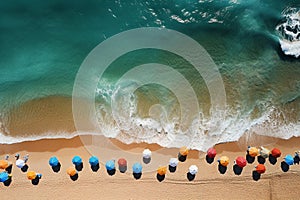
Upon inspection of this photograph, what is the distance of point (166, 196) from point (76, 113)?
3.31m

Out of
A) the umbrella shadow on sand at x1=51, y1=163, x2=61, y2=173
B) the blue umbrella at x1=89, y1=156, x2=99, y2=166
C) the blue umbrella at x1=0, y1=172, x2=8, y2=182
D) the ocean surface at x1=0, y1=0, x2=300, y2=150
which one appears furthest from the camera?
the ocean surface at x1=0, y1=0, x2=300, y2=150

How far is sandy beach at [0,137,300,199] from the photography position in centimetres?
1045

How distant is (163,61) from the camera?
11.4m

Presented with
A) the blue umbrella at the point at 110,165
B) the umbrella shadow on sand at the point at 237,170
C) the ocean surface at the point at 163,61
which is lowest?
the umbrella shadow on sand at the point at 237,170

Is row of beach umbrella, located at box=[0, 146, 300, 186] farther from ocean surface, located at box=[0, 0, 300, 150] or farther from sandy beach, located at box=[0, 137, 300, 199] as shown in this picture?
ocean surface, located at box=[0, 0, 300, 150]

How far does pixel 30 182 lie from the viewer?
34.6ft

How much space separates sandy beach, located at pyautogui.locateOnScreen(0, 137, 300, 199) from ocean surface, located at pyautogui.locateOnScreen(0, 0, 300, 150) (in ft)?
2.61

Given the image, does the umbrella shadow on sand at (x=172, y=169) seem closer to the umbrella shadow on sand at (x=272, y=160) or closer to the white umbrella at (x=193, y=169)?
the white umbrella at (x=193, y=169)

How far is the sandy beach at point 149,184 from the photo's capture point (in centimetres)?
1045

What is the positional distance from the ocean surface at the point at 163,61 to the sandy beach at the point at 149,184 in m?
0.80

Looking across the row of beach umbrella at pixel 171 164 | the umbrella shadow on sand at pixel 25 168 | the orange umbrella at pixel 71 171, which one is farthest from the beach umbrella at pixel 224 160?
the umbrella shadow on sand at pixel 25 168

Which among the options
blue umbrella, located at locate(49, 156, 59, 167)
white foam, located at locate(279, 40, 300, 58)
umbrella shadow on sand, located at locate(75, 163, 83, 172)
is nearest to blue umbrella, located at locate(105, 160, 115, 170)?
umbrella shadow on sand, located at locate(75, 163, 83, 172)

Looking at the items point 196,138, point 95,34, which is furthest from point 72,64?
point 196,138

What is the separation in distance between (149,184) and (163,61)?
3.47m
